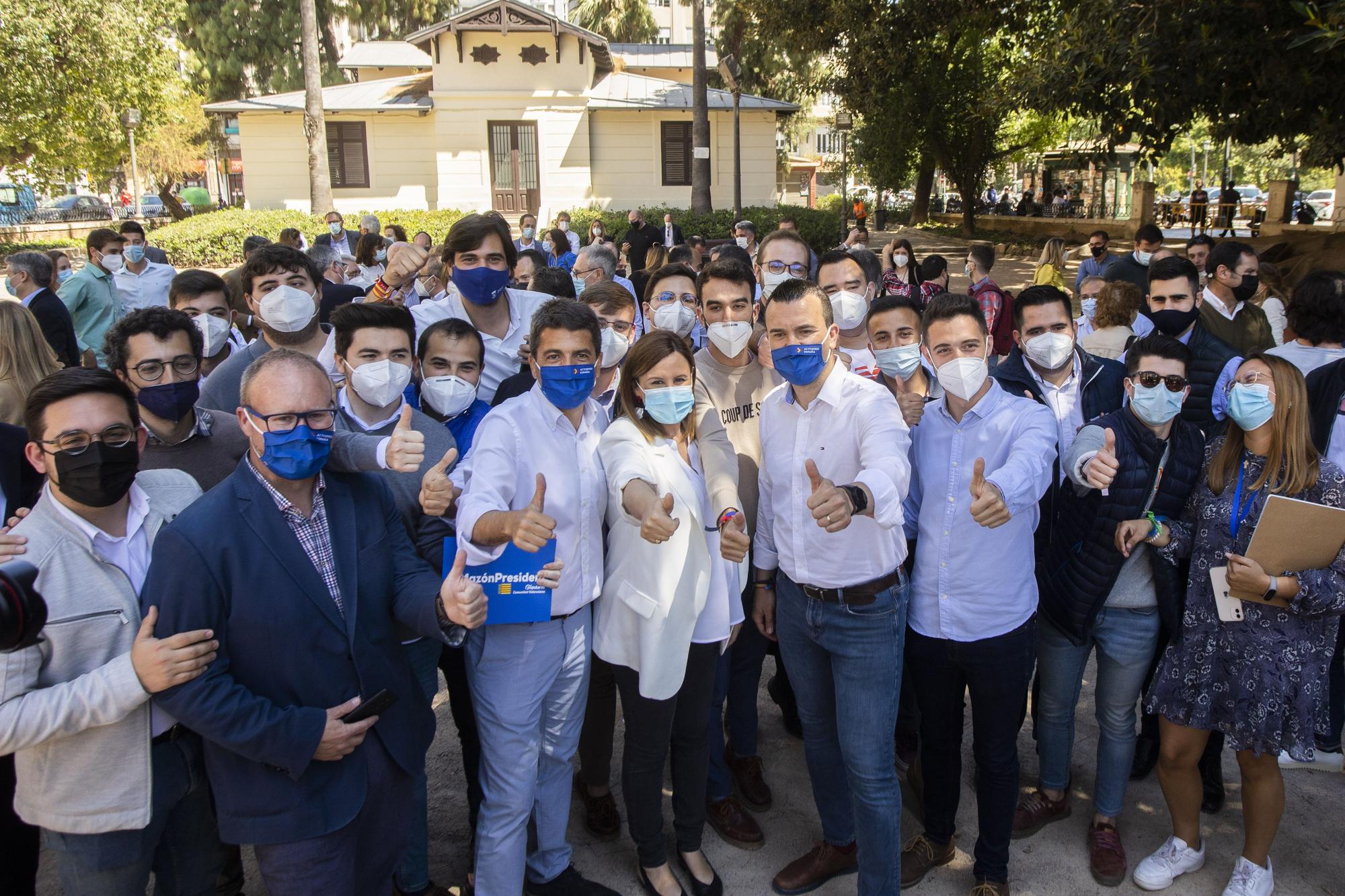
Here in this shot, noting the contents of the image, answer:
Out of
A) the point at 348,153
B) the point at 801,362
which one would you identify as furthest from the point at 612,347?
the point at 348,153

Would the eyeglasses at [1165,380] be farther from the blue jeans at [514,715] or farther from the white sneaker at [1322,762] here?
the blue jeans at [514,715]

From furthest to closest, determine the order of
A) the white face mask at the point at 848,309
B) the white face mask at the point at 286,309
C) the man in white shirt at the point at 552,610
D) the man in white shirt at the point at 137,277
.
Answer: the man in white shirt at the point at 137,277 → the white face mask at the point at 848,309 → the white face mask at the point at 286,309 → the man in white shirt at the point at 552,610

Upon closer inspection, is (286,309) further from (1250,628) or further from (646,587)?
(1250,628)

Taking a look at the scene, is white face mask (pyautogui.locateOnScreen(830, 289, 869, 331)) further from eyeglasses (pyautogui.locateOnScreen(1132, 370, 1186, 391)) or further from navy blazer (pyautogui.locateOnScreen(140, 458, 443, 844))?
navy blazer (pyautogui.locateOnScreen(140, 458, 443, 844))

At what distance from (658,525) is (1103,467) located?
1.52 meters

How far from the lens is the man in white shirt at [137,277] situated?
8.42 meters

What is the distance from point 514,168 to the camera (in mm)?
26531

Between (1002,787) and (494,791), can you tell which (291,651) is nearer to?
(494,791)

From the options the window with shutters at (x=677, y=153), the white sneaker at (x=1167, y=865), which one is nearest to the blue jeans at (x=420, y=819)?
the white sneaker at (x=1167, y=865)

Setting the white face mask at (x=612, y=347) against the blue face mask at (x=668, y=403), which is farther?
the white face mask at (x=612, y=347)

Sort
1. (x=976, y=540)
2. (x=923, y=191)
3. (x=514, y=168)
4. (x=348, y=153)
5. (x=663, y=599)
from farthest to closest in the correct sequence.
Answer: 1. (x=923, y=191)
2. (x=348, y=153)
3. (x=514, y=168)
4. (x=976, y=540)
5. (x=663, y=599)

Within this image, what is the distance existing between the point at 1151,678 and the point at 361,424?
3087mm

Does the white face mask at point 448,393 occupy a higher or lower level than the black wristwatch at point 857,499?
higher

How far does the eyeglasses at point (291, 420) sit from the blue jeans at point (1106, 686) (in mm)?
2728
